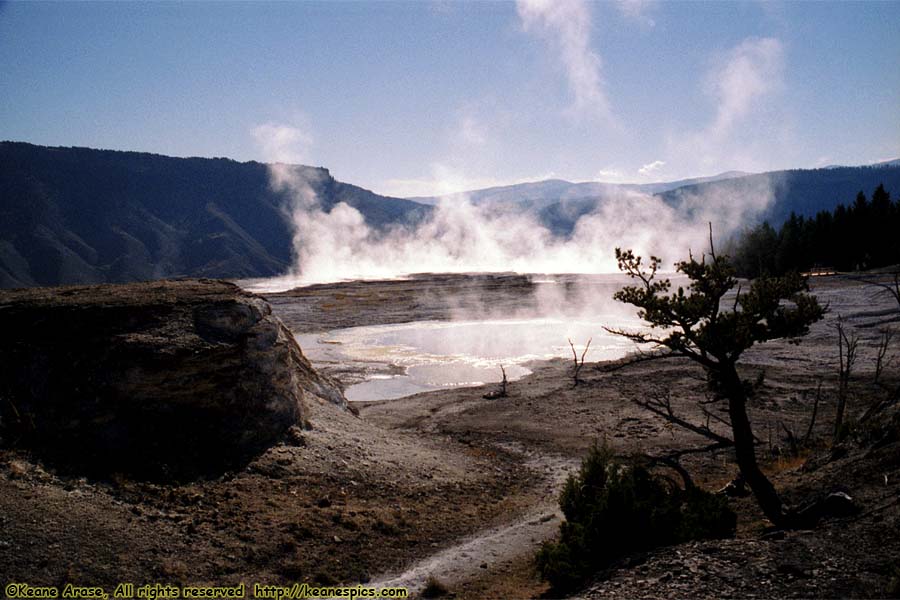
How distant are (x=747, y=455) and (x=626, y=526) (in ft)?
7.83

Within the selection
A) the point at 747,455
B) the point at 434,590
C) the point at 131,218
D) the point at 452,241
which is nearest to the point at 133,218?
the point at 131,218

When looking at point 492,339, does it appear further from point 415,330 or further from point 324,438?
point 324,438

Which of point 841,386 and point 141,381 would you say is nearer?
point 141,381

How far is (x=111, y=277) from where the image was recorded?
12175 centimetres

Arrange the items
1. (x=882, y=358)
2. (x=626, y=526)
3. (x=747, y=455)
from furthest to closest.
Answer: (x=882, y=358), (x=747, y=455), (x=626, y=526)

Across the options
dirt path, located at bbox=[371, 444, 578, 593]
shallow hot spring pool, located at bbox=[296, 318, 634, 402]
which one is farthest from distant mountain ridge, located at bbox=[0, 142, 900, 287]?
dirt path, located at bbox=[371, 444, 578, 593]

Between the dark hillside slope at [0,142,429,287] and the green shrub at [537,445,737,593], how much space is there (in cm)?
11938

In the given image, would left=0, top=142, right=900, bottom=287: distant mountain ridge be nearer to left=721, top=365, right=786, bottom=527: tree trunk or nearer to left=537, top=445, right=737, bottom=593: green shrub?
left=537, top=445, right=737, bottom=593: green shrub

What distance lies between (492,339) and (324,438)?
94.4 ft

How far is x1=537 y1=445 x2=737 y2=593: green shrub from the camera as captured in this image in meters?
9.23

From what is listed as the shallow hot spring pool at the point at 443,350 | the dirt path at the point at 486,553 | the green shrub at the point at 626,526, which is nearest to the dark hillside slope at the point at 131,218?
the shallow hot spring pool at the point at 443,350

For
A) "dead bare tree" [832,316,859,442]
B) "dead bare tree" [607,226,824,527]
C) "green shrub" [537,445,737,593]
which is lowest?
"green shrub" [537,445,737,593]

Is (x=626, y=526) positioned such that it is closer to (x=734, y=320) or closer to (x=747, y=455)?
(x=747, y=455)

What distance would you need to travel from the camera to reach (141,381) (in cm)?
1255
